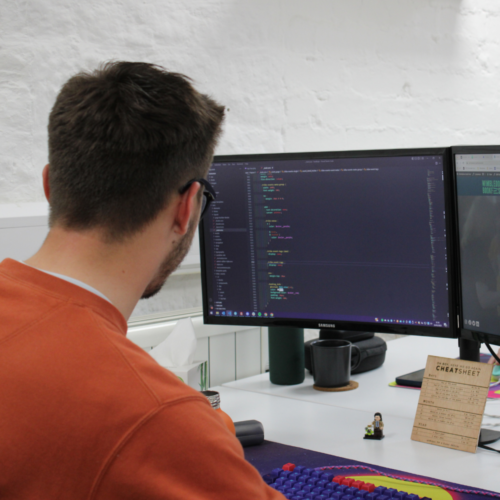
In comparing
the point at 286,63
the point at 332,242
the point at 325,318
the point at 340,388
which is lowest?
the point at 340,388

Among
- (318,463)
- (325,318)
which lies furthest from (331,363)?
(318,463)

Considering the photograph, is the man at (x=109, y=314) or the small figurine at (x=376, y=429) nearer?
the man at (x=109, y=314)

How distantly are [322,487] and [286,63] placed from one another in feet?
4.68

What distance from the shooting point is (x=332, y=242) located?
1254 millimetres

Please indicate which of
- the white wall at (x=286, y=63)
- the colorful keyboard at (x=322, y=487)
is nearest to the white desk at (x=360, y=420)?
the colorful keyboard at (x=322, y=487)

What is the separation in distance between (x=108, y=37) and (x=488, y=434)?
1.24m

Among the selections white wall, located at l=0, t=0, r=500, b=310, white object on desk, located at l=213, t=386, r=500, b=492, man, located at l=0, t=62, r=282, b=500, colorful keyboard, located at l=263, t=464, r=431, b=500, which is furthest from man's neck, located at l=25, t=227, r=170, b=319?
white wall, located at l=0, t=0, r=500, b=310

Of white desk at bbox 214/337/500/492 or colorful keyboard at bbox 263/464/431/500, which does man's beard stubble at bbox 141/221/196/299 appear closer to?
colorful keyboard at bbox 263/464/431/500

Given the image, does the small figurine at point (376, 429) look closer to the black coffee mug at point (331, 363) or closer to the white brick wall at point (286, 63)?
the black coffee mug at point (331, 363)

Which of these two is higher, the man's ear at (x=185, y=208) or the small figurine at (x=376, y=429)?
the man's ear at (x=185, y=208)

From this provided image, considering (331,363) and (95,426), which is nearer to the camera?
(95,426)

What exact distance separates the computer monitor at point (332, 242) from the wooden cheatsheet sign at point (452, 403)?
98mm

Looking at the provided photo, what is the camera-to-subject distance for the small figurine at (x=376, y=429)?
112 cm

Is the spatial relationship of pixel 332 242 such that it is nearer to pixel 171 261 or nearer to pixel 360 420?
pixel 360 420
